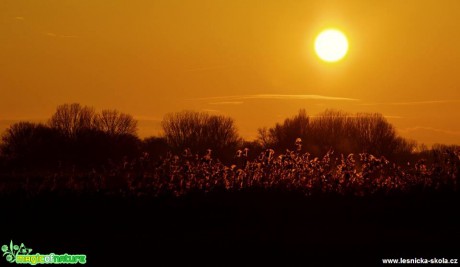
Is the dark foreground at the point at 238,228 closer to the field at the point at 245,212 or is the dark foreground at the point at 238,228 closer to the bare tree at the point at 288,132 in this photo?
the field at the point at 245,212

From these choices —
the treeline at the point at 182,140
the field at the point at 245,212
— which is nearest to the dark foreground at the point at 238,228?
the field at the point at 245,212

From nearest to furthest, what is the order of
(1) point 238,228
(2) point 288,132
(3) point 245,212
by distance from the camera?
(1) point 238,228, (3) point 245,212, (2) point 288,132

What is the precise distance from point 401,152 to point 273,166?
202 feet

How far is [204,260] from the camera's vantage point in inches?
602

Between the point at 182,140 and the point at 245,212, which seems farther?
the point at 182,140

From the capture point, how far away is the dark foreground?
15.8 metres

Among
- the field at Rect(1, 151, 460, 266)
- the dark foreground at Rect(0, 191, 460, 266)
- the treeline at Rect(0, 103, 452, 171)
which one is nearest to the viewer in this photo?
the dark foreground at Rect(0, 191, 460, 266)

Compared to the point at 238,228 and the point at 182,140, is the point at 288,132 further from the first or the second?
the point at 238,228

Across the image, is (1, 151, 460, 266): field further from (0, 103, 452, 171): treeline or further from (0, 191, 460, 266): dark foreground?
(0, 103, 452, 171): treeline

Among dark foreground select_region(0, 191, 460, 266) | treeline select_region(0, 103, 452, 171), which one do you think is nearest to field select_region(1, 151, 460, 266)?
dark foreground select_region(0, 191, 460, 266)

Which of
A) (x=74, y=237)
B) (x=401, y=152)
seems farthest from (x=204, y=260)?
(x=401, y=152)

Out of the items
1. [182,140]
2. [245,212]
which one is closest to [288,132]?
[182,140]

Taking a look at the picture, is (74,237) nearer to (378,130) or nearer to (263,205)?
(263,205)

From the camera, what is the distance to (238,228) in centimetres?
1983
